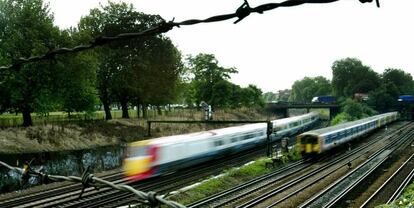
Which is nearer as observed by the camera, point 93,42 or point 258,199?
point 93,42

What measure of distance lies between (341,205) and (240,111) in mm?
68139

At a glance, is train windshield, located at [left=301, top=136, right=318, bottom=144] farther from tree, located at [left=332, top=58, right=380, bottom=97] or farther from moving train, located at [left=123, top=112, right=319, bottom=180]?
tree, located at [left=332, top=58, right=380, bottom=97]

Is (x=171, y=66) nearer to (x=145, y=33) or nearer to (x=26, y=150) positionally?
(x=26, y=150)

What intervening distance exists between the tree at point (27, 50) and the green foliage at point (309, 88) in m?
123

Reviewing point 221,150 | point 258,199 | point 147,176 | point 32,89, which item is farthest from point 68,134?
point 258,199

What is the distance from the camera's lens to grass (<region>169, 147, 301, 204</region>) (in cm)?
2470

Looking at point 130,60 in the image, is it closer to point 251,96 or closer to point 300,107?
point 251,96

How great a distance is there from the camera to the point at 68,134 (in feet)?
154

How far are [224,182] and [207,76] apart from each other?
53218mm

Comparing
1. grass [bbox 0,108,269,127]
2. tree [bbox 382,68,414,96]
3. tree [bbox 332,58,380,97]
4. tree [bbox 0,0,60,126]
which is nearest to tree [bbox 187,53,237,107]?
grass [bbox 0,108,269,127]

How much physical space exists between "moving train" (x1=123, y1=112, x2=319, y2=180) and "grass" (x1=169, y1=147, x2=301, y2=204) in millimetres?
2970

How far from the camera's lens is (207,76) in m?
80.9

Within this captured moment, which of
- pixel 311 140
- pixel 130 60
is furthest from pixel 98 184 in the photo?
pixel 130 60

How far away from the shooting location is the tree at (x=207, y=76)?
80.2 m
